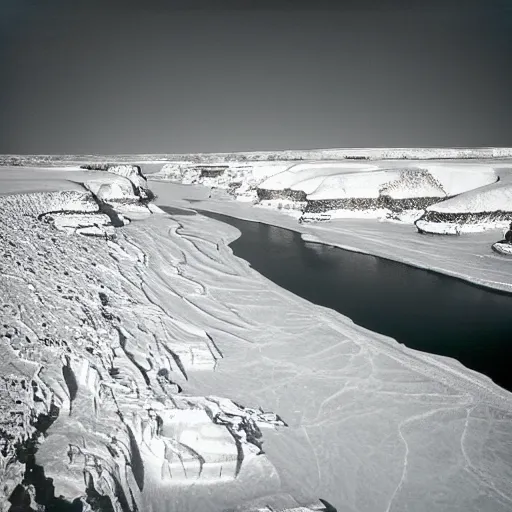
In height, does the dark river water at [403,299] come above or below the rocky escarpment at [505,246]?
below

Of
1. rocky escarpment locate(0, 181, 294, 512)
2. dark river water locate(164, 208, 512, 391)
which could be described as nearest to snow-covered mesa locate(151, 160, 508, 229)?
dark river water locate(164, 208, 512, 391)

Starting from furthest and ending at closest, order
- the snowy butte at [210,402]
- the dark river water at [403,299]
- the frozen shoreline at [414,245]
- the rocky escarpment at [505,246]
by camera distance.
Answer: the rocky escarpment at [505,246]
the frozen shoreline at [414,245]
the dark river water at [403,299]
the snowy butte at [210,402]

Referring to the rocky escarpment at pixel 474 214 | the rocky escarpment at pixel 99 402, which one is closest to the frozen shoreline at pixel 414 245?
the rocky escarpment at pixel 474 214

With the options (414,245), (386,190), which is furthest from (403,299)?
(386,190)

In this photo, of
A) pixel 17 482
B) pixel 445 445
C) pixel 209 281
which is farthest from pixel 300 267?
pixel 17 482

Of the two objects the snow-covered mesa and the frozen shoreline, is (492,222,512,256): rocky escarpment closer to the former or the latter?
the frozen shoreline

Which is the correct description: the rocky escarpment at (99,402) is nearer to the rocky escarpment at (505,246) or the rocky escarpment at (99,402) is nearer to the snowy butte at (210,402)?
the snowy butte at (210,402)
